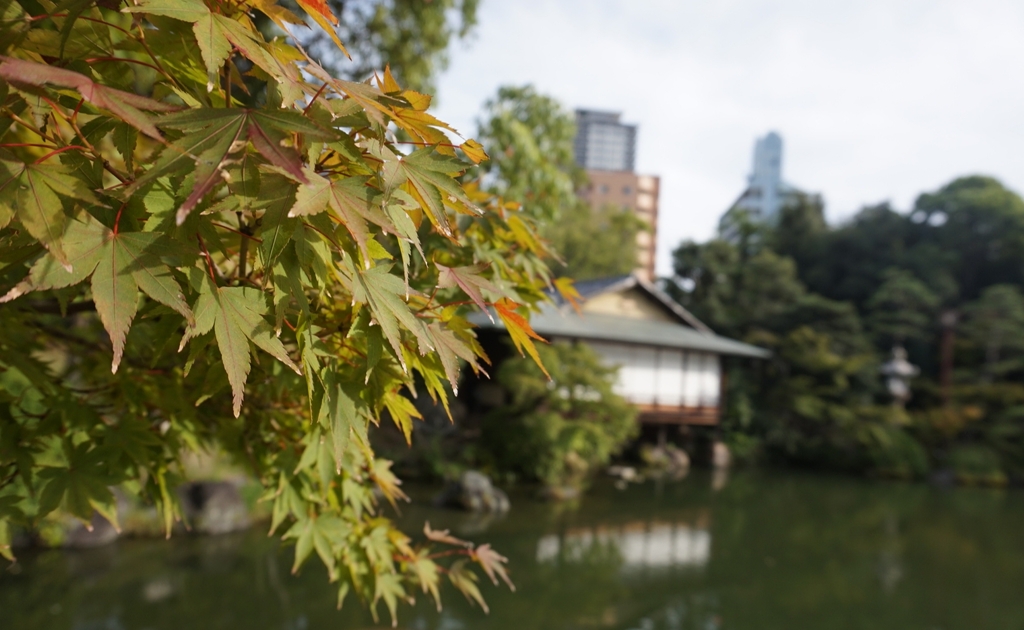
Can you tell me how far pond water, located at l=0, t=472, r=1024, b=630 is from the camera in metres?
3.87

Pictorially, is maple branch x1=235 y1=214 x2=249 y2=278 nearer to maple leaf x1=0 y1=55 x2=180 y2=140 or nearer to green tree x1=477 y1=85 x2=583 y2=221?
maple leaf x1=0 y1=55 x2=180 y2=140

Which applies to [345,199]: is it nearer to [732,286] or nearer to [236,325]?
[236,325]

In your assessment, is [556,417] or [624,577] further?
[556,417]

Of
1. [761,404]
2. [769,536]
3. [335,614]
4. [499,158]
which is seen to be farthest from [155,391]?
[761,404]

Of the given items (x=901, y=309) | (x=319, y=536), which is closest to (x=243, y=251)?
(x=319, y=536)

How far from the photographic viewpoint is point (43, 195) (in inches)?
23.8

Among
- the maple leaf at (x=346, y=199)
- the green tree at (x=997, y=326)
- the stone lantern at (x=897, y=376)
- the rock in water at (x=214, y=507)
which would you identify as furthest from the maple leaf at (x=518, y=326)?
the green tree at (x=997, y=326)

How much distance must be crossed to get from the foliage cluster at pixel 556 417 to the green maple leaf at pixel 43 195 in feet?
25.7

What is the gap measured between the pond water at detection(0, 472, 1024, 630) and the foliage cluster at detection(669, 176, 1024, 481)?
489 centimetres

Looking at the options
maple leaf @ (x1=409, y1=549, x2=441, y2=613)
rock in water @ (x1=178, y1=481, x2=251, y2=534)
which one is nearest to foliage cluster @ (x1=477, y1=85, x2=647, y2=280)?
rock in water @ (x1=178, y1=481, x2=251, y2=534)

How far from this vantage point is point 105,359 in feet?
4.45

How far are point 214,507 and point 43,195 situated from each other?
18.3 ft

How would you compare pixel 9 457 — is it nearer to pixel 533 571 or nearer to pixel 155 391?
pixel 155 391

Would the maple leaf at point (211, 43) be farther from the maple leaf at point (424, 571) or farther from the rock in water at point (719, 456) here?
the rock in water at point (719, 456)
